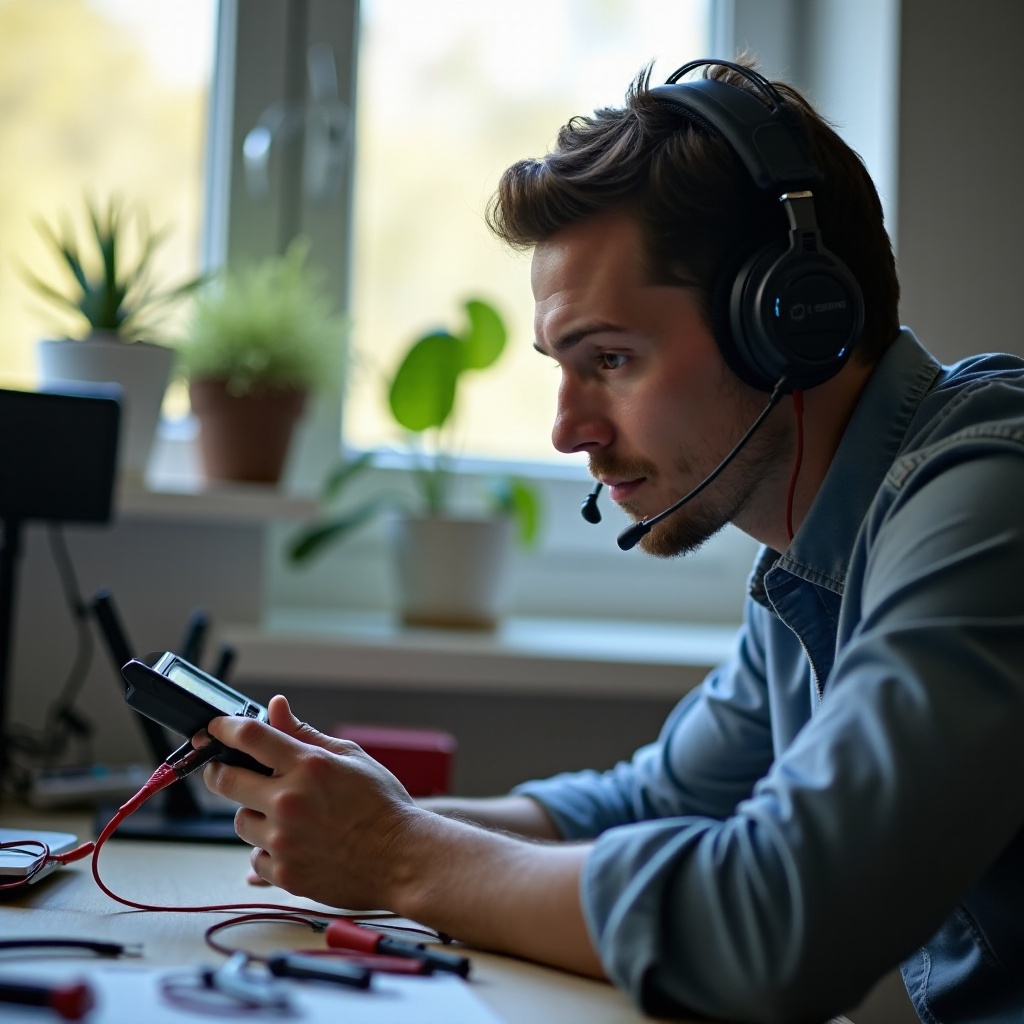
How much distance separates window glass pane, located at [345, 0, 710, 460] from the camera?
184 cm

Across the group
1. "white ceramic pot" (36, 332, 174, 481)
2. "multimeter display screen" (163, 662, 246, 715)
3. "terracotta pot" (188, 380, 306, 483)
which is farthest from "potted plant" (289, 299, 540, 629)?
"multimeter display screen" (163, 662, 246, 715)

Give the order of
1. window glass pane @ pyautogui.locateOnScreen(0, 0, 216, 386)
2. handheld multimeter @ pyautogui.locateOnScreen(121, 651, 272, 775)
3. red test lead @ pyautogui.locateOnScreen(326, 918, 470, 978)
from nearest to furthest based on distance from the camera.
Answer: red test lead @ pyautogui.locateOnScreen(326, 918, 470, 978) < handheld multimeter @ pyautogui.locateOnScreen(121, 651, 272, 775) < window glass pane @ pyautogui.locateOnScreen(0, 0, 216, 386)

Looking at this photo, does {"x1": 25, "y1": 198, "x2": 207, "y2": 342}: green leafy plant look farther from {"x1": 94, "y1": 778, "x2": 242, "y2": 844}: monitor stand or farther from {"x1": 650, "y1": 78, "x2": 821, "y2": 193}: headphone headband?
{"x1": 650, "y1": 78, "x2": 821, "y2": 193}: headphone headband

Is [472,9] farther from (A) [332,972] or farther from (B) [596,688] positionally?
(A) [332,972]

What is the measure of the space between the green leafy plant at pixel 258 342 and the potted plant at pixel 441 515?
12cm

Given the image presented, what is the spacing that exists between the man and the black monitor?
49 centimetres

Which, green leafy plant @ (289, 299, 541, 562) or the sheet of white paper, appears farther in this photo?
green leafy plant @ (289, 299, 541, 562)

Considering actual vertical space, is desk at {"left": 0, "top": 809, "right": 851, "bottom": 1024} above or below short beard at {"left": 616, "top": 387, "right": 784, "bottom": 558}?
below

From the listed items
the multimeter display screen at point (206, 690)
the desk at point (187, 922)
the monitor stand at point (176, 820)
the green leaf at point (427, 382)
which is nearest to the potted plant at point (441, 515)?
the green leaf at point (427, 382)

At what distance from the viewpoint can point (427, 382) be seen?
1.60m

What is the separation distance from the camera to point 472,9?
73.9 inches

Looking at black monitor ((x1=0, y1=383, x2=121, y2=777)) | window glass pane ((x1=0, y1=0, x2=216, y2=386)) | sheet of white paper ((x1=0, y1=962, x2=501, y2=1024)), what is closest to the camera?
sheet of white paper ((x1=0, y1=962, x2=501, y2=1024))

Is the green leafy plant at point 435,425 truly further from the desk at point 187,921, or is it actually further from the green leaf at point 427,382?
the desk at point 187,921

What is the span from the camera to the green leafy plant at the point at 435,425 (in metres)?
1.60
